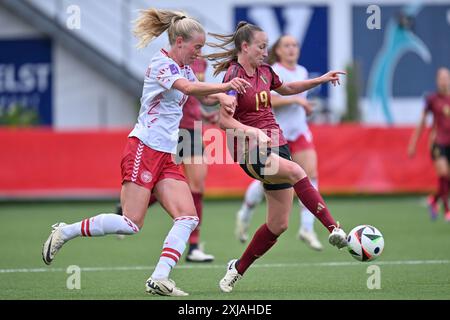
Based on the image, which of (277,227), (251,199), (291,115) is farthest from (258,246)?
(251,199)

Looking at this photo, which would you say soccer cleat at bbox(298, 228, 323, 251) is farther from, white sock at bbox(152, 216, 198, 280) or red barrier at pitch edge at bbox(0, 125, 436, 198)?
red barrier at pitch edge at bbox(0, 125, 436, 198)

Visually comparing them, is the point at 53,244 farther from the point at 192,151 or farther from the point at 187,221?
the point at 192,151

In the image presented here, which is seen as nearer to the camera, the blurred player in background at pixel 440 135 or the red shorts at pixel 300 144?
the red shorts at pixel 300 144

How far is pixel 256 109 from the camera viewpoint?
7.00m

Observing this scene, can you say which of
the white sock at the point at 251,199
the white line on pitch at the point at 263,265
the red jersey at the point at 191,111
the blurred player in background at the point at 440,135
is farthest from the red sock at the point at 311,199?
the blurred player in background at the point at 440,135

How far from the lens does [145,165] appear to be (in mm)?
6773

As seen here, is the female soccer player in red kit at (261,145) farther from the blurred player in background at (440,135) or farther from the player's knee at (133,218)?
the blurred player in background at (440,135)

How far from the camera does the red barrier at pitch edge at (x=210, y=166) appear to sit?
1645 cm

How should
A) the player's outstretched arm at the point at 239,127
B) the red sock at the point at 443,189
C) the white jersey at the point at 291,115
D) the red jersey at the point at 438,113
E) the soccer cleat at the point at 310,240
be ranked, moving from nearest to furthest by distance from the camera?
the player's outstretched arm at the point at 239,127
the soccer cleat at the point at 310,240
the white jersey at the point at 291,115
the red sock at the point at 443,189
the red jersey at the point at 438,113

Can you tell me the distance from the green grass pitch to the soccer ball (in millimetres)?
272

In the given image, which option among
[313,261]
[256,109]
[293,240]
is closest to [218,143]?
[293,240]

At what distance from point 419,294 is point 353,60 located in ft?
47.6

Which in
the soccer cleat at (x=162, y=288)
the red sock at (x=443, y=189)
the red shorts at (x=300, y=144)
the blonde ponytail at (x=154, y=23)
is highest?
the blonde ponytail at (x=154, y=23)

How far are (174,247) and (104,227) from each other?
20.3 inches
